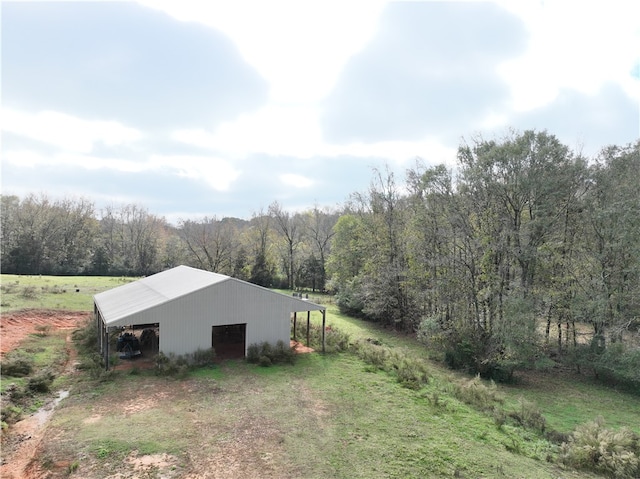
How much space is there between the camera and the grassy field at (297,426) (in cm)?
748

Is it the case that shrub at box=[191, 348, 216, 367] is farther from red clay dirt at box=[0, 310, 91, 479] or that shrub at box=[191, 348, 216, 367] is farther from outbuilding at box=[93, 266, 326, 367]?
red clay dirt at box=[0, 310, 91, 479]

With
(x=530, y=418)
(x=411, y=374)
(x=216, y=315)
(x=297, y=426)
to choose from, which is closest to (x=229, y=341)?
(x=216, y=315)

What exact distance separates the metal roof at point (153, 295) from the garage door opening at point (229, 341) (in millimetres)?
2345

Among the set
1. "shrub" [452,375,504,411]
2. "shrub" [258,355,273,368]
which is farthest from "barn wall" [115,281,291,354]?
"shrub" [452,375,504,411]

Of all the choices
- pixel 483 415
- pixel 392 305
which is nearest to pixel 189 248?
pixel 392 305

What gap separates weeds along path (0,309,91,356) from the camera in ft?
50.3

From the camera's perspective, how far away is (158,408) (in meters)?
9.98

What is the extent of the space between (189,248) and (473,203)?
115 feet

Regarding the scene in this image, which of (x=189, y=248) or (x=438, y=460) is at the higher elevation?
(x=189, y=248)

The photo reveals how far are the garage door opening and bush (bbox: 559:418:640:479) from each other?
→ 1113cm

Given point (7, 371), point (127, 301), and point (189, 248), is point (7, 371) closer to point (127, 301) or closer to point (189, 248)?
point (127, 301)

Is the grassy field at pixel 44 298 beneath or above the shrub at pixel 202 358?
above

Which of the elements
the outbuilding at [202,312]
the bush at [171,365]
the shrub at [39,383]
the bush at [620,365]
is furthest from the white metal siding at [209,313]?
the bush at [620,365]

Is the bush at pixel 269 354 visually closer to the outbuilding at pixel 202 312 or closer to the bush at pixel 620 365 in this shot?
the outbuilding at pixel 202 312
